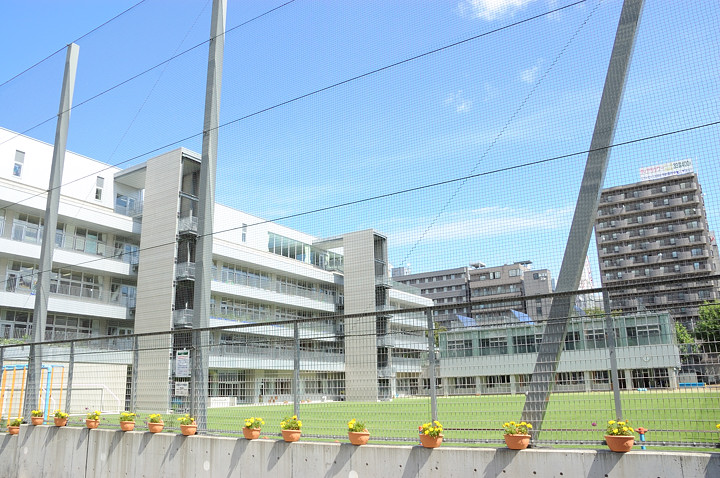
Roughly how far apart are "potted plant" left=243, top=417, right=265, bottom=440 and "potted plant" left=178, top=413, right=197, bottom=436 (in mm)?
770

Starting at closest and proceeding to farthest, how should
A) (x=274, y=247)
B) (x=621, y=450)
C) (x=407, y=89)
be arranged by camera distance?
(x=621, y=450) < (x=407, y=89) < (x=274, y=247)

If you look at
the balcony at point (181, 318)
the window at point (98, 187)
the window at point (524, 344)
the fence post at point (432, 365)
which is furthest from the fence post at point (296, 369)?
the window at point (98, 187)

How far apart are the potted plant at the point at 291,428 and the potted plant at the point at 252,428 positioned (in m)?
0.27

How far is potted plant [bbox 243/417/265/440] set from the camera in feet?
16.5

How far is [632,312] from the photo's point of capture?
4016mm

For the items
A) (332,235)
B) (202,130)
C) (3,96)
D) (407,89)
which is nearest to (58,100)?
(3,96)

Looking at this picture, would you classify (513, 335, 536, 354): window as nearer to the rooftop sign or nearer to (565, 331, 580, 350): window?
(565, 331, 580, 350): window

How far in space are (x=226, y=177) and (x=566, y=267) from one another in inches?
215

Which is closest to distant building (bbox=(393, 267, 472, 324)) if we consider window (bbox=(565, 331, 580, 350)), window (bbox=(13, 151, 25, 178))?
window (bbox=(565, 331, 580, 350))

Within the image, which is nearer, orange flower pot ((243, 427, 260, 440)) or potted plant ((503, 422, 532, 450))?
potted plant ((503, 422, 532, 450))

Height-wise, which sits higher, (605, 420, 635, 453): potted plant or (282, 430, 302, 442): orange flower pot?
(605, 420, 635, 453): potted plant

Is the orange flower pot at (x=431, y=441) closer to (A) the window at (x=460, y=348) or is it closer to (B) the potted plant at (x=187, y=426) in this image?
(A) the window at (x=460, y=348)

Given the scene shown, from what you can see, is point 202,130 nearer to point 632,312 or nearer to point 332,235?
point 332,235

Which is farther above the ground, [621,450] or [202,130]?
[202,130]
